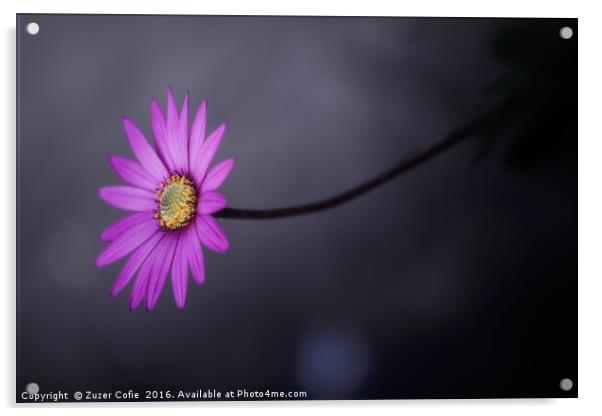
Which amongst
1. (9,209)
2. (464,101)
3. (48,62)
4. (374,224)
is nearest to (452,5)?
(464,101)

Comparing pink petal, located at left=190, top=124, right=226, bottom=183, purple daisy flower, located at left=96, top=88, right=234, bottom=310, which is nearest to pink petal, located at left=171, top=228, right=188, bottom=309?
purple daisy flower, located at left=96, top=88, right=234, bottom=310

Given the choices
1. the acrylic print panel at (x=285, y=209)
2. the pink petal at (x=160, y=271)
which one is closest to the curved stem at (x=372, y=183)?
the acrylic print panel at (x=285, y=209)

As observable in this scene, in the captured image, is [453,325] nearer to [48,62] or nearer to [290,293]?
[290,293]

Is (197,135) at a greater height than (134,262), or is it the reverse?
(197,135)

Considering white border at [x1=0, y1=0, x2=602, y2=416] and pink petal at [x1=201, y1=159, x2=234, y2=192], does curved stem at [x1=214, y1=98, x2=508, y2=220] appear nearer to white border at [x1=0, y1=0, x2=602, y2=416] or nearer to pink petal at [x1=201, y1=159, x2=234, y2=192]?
pink petal at [x1=201, y1=159, x2=234, y2=192]
